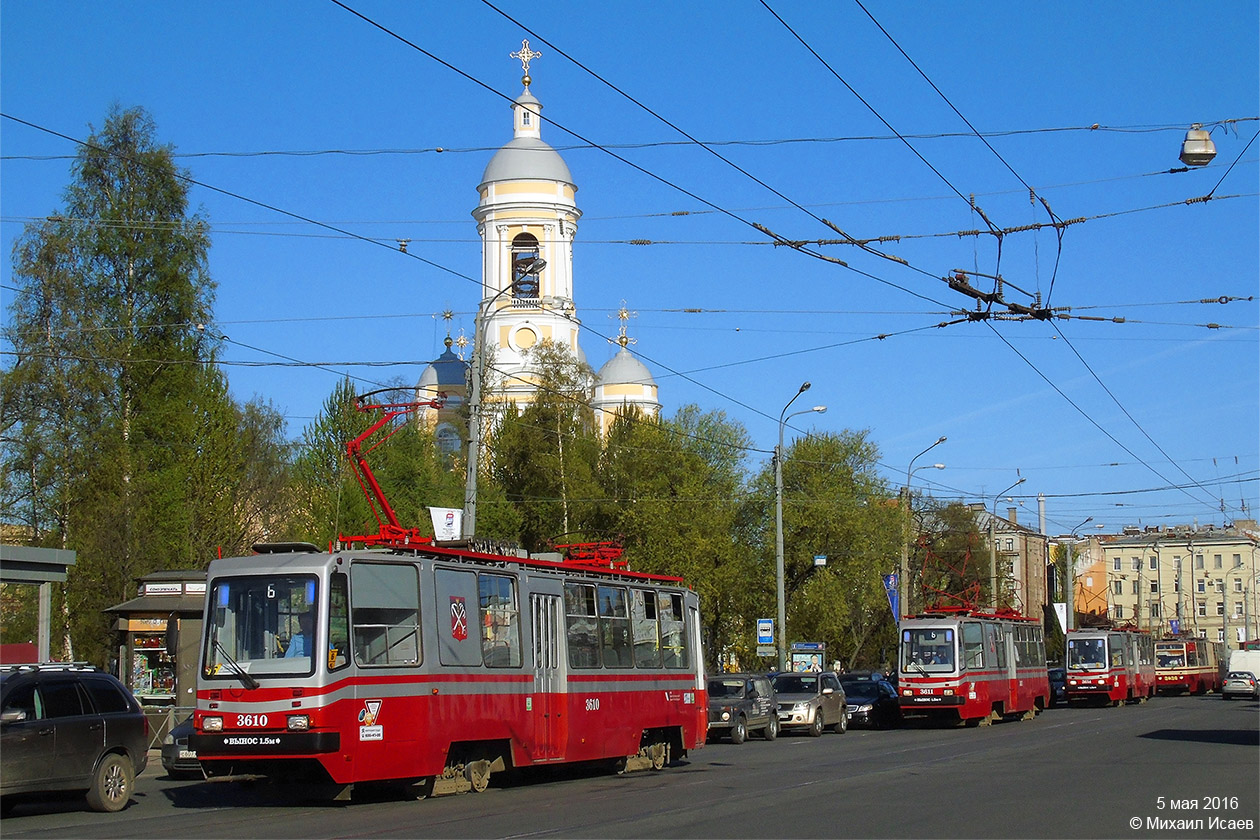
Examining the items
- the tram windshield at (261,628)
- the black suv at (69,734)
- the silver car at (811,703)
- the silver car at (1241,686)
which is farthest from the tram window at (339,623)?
the silver car at (1241,686)

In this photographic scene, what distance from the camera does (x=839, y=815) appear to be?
1417 cm

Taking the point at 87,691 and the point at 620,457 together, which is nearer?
the point at 87,691

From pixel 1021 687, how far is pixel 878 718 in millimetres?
4304

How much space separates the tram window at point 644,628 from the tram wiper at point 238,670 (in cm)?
695

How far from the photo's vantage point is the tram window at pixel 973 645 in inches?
1374

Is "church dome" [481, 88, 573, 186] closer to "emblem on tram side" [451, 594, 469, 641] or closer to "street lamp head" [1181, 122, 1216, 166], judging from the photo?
"street lamp head" [1181, 122, 1216, 166]

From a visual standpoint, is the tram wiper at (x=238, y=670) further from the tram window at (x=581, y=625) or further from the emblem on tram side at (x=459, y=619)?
the tram window at (x=581, y=625)

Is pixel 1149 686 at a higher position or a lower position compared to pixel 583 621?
lower

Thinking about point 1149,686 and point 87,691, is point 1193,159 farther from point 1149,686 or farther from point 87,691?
point 1149,686

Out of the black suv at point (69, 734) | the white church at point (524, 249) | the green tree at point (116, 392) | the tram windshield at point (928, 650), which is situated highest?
the white church at point (524, 249)

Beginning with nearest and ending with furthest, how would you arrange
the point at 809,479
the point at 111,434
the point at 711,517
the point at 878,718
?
the point at 878,718
the point at 111,434
the point at 711,517
the point at 809,479

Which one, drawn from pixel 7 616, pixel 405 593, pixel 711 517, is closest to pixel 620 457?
pixel 711 517

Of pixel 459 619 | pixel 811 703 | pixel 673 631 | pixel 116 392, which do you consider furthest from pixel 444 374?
pixel 459 619

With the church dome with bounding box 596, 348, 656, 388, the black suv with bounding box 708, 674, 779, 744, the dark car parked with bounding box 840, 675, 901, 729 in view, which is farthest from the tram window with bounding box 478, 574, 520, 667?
the church dome with bounding box 596, 348, 656, 388
